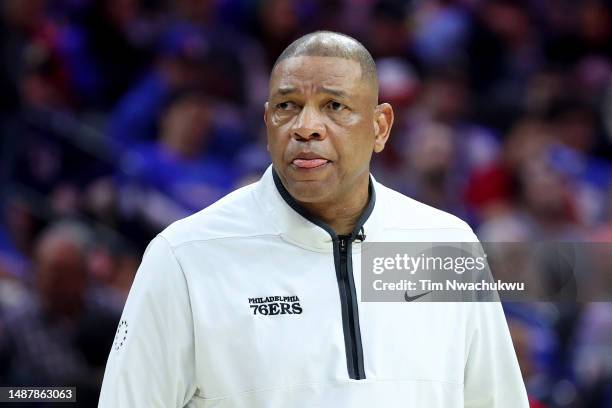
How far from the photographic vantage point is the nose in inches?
110

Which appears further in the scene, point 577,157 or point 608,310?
point 577,157

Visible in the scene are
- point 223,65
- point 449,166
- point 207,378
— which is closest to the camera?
point 207,378

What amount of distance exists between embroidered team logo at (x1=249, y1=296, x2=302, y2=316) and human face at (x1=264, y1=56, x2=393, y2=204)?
255mm

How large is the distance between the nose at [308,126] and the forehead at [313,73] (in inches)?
2.2

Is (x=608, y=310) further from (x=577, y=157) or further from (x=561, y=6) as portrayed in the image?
(x=561, y=6)

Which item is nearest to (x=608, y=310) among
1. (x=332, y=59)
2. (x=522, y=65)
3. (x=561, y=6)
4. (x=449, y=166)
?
(x=449, y=166)

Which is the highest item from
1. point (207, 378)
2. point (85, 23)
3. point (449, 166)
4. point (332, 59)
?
point (85, 23)

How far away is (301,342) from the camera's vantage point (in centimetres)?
272

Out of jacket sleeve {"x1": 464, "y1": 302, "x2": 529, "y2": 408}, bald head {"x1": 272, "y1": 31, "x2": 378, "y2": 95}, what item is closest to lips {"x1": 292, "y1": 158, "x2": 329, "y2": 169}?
bald head {"x1": 272, "y1": 31, "x2": 378, "y2": 95}

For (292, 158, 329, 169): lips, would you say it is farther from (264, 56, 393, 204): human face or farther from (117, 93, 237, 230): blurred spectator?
(117, 93, 237, 230): blurred spectator

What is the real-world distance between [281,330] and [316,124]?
485 millimetres

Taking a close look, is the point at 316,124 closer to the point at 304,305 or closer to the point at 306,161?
the point at 306,161

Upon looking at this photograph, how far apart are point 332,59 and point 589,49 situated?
184 inches

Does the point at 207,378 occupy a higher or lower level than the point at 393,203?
lower
